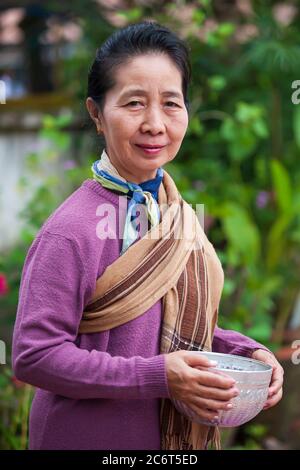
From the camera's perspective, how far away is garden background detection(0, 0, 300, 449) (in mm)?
4078

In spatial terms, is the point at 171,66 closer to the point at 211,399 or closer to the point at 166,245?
the point at 166,245

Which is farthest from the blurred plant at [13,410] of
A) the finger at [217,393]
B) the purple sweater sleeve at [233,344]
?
the finger at [217,393]

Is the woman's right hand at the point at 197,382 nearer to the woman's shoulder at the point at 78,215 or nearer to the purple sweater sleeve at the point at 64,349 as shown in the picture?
the purple sweater sleeve at the point at 64,349

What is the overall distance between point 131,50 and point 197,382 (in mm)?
711

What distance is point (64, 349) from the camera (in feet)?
5.12

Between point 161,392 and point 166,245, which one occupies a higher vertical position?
point 166,245

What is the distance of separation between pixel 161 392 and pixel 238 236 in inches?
111

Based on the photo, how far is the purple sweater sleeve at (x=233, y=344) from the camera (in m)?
1.87

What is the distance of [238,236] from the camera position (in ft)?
14.2

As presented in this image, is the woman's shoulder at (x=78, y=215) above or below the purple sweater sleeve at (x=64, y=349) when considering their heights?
above

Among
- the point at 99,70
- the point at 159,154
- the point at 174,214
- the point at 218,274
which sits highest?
the point at 99,70

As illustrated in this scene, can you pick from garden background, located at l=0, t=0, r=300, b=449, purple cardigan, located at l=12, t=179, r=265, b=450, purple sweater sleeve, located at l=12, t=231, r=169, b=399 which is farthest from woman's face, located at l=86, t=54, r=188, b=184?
garden background, located at l=0, t=0, r=300, b=449

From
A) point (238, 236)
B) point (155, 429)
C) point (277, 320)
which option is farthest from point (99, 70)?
point (277, 320)

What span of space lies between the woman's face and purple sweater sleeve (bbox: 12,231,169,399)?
25cm
